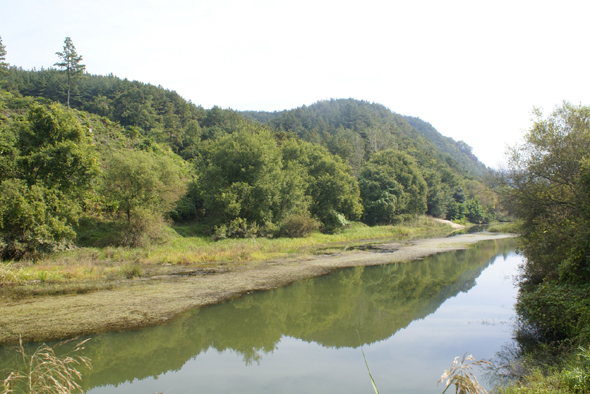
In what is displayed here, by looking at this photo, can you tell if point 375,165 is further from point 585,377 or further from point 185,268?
point 585,377

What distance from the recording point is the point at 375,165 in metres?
61.9

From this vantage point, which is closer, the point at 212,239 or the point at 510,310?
the point at 510,310

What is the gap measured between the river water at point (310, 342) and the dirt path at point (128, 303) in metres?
0.81

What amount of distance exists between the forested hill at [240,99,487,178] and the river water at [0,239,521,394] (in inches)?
1528

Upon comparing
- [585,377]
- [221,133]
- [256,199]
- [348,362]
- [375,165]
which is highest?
[221,133]

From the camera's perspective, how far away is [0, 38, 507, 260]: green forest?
20125 mm

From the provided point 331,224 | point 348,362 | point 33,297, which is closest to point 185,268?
point 33,297

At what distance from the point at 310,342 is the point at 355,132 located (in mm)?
102754

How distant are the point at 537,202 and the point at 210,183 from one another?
88.4 ft

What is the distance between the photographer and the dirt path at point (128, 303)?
10766 mm

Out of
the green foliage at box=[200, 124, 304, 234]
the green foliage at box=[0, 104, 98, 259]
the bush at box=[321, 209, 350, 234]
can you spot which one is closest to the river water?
the green foliage at box=[0, 104, 98, 259]

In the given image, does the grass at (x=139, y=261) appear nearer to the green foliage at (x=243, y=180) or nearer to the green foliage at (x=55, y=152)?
the green foliage at (x=243, y=180)

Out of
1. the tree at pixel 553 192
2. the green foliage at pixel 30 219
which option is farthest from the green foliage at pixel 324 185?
the tree at pixel 553 192

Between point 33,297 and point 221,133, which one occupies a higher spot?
point 221,133
